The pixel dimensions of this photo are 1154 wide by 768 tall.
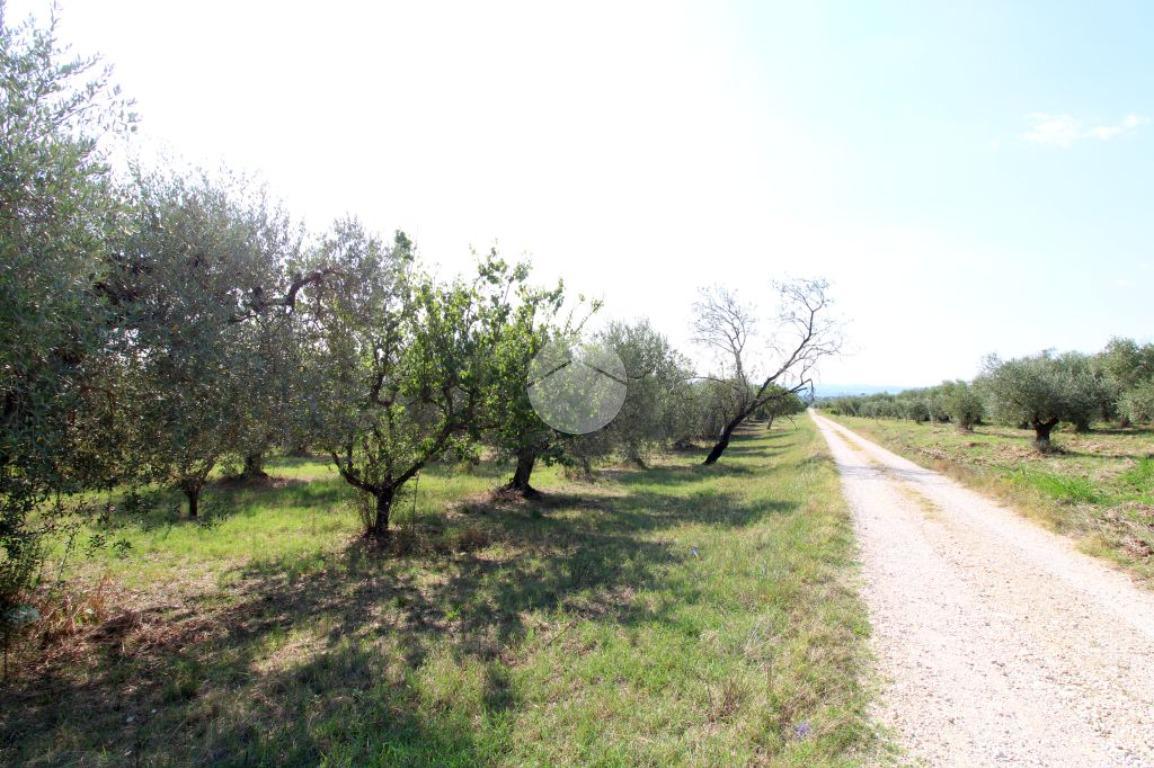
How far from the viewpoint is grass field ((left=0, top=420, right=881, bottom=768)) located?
4.99 meters

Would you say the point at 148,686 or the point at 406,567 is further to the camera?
the point at 406,567

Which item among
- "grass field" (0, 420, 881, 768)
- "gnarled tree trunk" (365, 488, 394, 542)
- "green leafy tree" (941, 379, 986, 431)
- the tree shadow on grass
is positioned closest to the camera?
"grass field" (0, 420, 881, 768)

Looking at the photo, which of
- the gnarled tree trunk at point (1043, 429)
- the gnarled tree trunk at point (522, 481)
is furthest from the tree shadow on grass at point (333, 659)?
the gnarled tree trunk at point (1043, 429)

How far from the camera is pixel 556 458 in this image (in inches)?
723

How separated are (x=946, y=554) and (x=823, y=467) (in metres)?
18.3

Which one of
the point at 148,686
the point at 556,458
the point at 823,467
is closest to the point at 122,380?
the point at 148,686

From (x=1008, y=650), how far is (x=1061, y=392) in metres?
38.8

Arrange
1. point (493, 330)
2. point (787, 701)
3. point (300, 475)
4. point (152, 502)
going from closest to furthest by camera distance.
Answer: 1. point (787, 701)
2. point (152, 502)
3. point (493, 330)
4. point (300, 475)

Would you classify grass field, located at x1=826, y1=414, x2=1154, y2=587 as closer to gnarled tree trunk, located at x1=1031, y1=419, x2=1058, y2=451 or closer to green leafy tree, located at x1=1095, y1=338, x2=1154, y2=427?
gnarled tree trunk, located at x1=1031, y1=419, x2=1058, y2=451

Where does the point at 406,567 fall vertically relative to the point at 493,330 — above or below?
below

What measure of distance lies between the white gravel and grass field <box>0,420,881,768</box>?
0.55m

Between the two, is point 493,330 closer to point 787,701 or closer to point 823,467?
point 787,701

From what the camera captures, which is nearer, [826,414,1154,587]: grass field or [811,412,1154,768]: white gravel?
[811,412,1154,768]: white gravel

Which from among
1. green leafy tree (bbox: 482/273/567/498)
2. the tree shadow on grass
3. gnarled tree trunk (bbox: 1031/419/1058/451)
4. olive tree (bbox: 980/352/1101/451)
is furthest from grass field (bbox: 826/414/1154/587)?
green leafy tree (bbox: 482/273/567/498)
